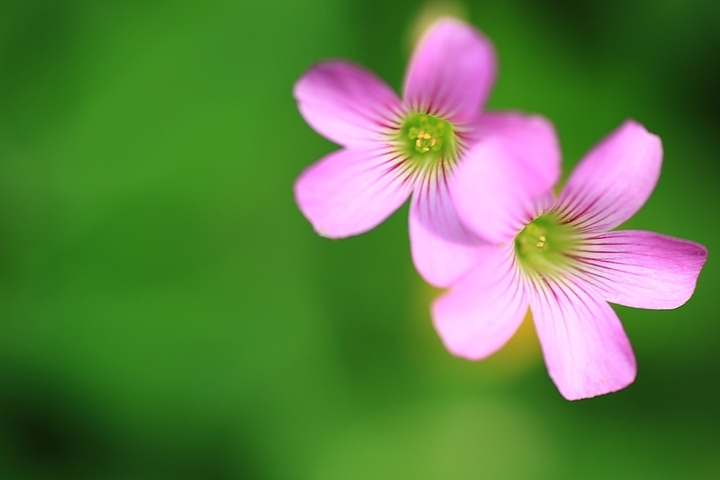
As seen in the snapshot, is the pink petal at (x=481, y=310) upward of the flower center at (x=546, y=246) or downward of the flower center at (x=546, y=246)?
downward

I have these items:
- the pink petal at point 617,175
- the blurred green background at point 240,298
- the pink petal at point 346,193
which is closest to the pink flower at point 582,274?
the pink petal at point 617,175

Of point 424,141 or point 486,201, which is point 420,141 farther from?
point 486,201

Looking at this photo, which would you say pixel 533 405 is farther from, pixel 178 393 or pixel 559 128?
pixel 178 393

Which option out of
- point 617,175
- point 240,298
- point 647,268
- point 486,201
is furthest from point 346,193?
point 240,298

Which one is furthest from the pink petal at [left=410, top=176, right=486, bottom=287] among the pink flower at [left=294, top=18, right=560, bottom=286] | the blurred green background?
the blurred green background

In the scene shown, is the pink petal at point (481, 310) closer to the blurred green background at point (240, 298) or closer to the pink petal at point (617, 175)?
the pink petal at point (617, 175)

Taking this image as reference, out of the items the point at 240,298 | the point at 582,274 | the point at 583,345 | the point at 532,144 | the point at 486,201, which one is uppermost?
the point at 532,144
